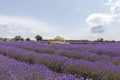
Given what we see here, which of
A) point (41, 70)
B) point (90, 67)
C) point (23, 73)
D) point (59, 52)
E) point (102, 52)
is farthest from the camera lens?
point (102, 52)

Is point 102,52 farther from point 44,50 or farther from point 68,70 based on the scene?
point 68,70

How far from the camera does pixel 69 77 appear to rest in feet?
10.4

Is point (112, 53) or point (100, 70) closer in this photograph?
point (100, 70)

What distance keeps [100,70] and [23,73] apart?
202cm

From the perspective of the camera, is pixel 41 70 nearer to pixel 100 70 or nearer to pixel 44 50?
pixel 100 70

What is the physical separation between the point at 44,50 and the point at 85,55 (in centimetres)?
252

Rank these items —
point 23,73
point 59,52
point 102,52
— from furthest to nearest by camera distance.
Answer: point 102,52
point 59,52
point 23,73

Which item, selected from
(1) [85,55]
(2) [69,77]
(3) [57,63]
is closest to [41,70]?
(2) [69,77]

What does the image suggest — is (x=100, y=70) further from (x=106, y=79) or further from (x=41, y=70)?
(x=41, y=70)

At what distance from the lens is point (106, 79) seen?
216 inches

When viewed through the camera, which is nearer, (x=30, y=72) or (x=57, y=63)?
(x=30, y=72)

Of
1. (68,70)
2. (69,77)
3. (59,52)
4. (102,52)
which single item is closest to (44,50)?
(59,52)

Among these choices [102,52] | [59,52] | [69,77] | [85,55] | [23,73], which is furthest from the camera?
[102,52]

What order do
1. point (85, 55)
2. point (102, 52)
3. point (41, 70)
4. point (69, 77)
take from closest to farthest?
point (69, 77)
point (41, 70)
point (85, 55)
point (102, 52)
